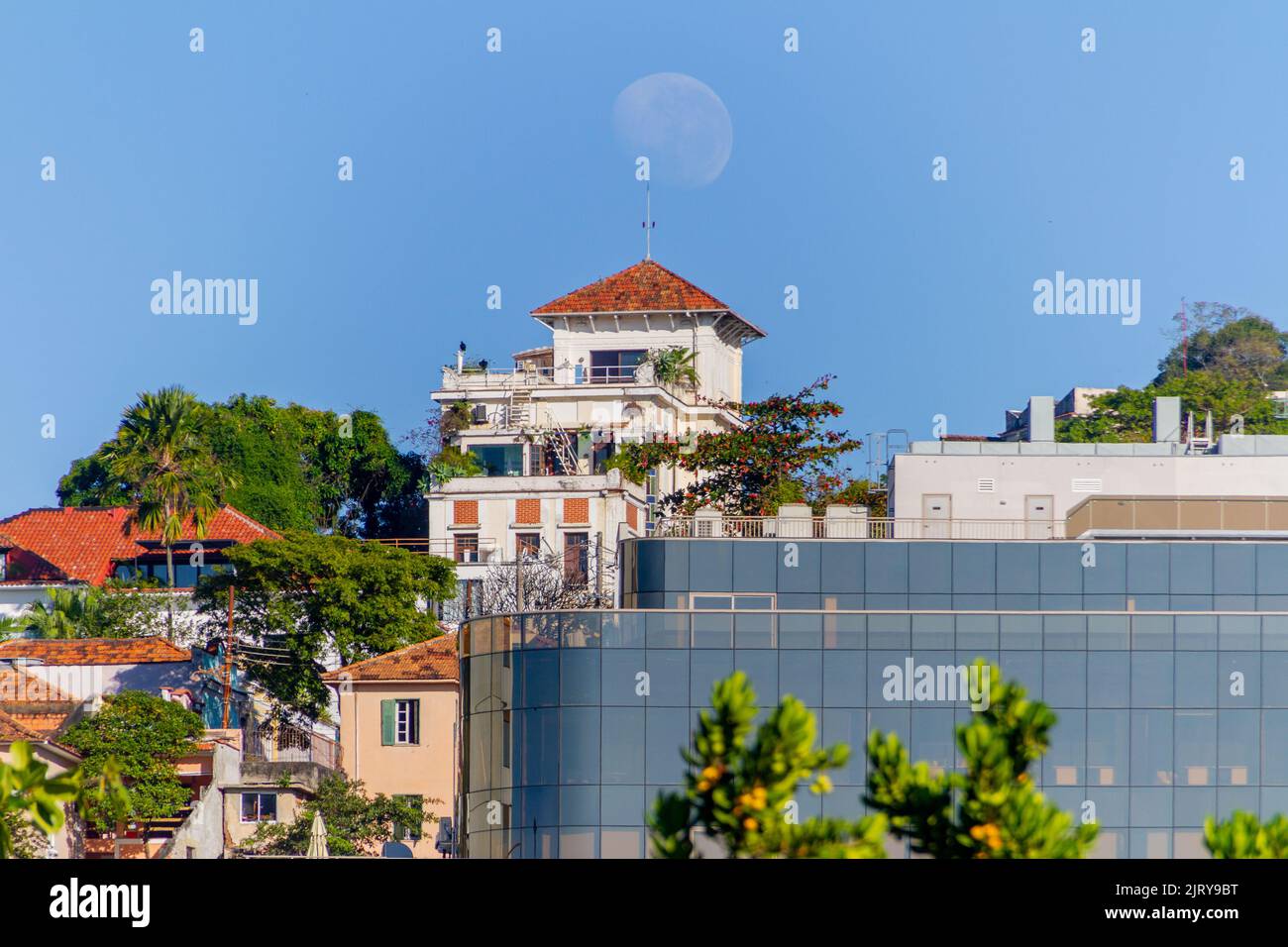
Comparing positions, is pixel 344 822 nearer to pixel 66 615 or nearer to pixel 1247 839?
pixel 66 615

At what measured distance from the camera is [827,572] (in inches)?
2539

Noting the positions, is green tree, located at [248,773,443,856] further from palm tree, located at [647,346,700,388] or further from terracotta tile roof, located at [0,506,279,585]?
palm tree, located at [647,346,700,388]

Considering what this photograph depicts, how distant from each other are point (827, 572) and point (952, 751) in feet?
33.1

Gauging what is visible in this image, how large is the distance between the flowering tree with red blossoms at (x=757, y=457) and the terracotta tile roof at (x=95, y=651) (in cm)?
2374

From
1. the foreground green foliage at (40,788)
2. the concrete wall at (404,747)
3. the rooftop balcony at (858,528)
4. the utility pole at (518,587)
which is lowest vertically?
the concrete wall at (404,747)

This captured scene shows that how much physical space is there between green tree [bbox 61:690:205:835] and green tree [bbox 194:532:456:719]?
397 inches

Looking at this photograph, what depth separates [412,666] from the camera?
8288cm

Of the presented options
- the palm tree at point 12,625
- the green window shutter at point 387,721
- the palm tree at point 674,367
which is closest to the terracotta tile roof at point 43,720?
the green window shutter at point 387,721

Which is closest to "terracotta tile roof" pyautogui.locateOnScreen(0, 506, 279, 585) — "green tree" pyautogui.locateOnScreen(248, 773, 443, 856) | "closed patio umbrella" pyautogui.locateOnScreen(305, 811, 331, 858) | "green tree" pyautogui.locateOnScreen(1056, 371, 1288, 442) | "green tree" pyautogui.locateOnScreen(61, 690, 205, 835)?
"green tree" pyautogui.locateOnScreen(61, 690, 205, 835)

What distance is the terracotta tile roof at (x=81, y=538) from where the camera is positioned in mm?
106375

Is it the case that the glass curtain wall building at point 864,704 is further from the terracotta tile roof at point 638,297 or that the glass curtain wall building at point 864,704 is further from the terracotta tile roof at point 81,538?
the terracotta tile roof at point 638,297

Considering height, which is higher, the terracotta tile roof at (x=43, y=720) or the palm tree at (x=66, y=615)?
the palm tree at (x=66, y=615)

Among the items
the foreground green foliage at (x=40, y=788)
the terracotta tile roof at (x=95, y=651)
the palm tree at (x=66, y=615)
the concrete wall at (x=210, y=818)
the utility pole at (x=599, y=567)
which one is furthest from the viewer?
the palm tree at (x=66, y=615)
